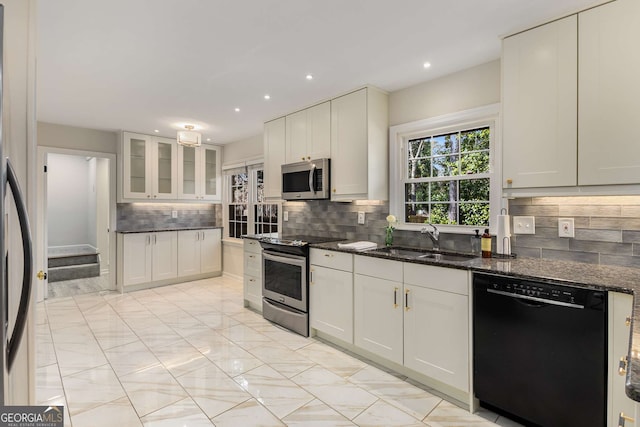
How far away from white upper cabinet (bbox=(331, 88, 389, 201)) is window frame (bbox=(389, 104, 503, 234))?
89mm

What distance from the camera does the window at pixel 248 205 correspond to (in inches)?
204

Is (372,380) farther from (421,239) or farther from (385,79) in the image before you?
(385,79)

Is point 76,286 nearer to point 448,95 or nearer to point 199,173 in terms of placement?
point 199,173

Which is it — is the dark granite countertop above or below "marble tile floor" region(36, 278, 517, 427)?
above

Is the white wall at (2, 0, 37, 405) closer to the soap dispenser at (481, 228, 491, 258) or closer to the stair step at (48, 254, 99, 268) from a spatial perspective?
the soap dispenser at (481, 228, 491, 258)

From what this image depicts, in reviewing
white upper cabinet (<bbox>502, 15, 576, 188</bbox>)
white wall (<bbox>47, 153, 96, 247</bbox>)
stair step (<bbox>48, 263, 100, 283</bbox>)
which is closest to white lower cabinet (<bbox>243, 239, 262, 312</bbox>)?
white upper cabinet (<bbox>502, 15, 576, 188</bbox>)

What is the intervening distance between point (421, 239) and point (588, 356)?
1541 millimetres

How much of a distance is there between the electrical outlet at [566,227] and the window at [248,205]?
3396 mm

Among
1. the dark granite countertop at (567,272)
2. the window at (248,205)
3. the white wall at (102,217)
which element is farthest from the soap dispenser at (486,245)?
the white wall at (102,217)

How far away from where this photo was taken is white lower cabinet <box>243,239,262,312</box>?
13.3ft

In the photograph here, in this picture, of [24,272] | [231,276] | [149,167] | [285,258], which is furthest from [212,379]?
[149,167]

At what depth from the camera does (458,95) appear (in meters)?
2.82

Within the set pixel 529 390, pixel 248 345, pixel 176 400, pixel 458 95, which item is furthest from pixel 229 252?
pixel 529 390

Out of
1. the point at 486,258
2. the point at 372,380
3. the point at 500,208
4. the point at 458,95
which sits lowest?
the point at 372,380
